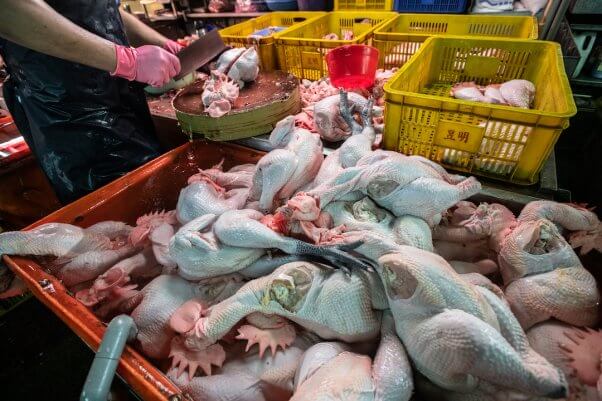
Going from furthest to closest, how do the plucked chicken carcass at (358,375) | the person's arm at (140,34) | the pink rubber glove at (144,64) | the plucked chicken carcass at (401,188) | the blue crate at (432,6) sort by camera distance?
1. the blue crate at (432,6)
2. the person's arm at (140,34)
3. the pink rubber glove at (144,64)
4. the plucked chicken carcass at (401,188)
5. the plucked chicken carcass at (358,375)

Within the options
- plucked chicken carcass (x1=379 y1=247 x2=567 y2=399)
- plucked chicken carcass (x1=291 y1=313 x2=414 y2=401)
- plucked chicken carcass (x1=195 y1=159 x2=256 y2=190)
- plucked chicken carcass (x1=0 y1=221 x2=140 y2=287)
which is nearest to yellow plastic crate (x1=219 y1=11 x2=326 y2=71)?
plucked chicken carcass (x1=195 y1=159 x2=256 y2=190)

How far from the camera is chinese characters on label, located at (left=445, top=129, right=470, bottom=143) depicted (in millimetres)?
1477

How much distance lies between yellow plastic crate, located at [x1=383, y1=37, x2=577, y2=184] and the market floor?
2529mm

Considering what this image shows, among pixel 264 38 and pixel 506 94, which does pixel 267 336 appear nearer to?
pixel 506 94

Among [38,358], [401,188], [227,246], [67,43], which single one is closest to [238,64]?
[67,43]

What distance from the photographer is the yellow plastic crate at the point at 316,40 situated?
237cm

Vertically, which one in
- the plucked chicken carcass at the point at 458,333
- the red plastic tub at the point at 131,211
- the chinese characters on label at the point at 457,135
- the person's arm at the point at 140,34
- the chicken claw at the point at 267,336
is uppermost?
the person's arm at the point at 140,34

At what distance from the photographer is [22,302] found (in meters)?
2.16

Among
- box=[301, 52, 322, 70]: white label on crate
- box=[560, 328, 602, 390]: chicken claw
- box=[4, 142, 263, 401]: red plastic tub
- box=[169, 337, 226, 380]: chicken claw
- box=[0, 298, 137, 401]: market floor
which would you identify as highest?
box=[301, 52, 322, 70]: white label on crate

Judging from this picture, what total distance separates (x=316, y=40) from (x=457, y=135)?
1.36m

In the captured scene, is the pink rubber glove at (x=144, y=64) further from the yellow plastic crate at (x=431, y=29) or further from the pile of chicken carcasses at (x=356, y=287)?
the yellow plastic crate at (x=431, y=29)

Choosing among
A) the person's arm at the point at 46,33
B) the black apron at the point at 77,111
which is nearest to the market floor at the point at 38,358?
the black apron at the point at 77,111

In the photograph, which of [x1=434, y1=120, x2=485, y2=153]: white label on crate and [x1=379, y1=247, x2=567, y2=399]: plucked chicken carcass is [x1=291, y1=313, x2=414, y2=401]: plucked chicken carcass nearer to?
[x1=379, y1=247, x2=567, y2=399]: plucked chicken carcass

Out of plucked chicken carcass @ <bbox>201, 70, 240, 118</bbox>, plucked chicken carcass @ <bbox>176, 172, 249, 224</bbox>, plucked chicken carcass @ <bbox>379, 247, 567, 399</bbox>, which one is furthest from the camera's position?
plucked chicken carcass @ <bbox>201, 70, 240, 118</bbox>
